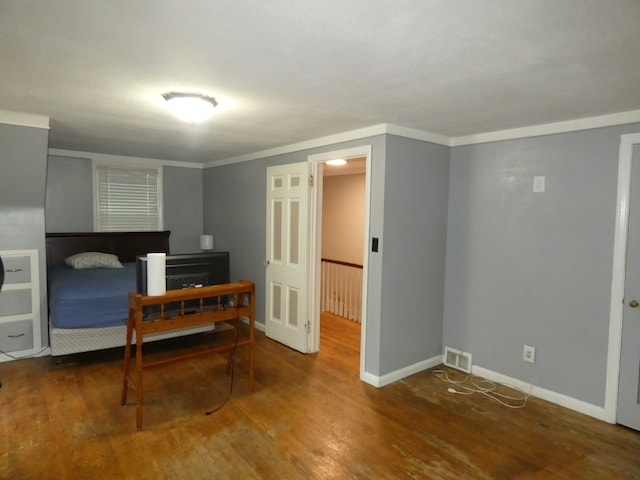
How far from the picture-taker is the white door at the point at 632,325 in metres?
2.75

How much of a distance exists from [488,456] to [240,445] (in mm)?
1569

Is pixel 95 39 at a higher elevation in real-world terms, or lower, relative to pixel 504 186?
higher

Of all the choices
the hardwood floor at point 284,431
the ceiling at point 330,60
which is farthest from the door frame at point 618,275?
the ceiling at point 330,60

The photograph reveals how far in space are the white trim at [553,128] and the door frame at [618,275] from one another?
0.13 m

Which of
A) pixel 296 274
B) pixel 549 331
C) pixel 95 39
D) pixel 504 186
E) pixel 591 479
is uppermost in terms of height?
pixel 95 39

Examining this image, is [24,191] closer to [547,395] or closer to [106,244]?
[106,244]

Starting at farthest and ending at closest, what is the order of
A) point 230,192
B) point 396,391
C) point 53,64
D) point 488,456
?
point 230,192, point 396,391, point 488,456, point 53,64

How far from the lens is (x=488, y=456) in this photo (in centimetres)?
247

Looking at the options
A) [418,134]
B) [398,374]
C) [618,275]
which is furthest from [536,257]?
[398,374]

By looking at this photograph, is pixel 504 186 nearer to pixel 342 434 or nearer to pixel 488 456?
pixel 488 456

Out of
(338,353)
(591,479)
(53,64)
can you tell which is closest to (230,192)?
(338,353)

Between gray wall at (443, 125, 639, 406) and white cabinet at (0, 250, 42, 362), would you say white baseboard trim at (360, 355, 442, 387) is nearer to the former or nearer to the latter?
gray wall at (443, 125, 639, 406)

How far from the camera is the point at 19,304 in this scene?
147 inches

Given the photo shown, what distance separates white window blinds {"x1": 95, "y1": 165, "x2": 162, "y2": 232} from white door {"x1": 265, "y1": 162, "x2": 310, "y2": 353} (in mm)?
2236
